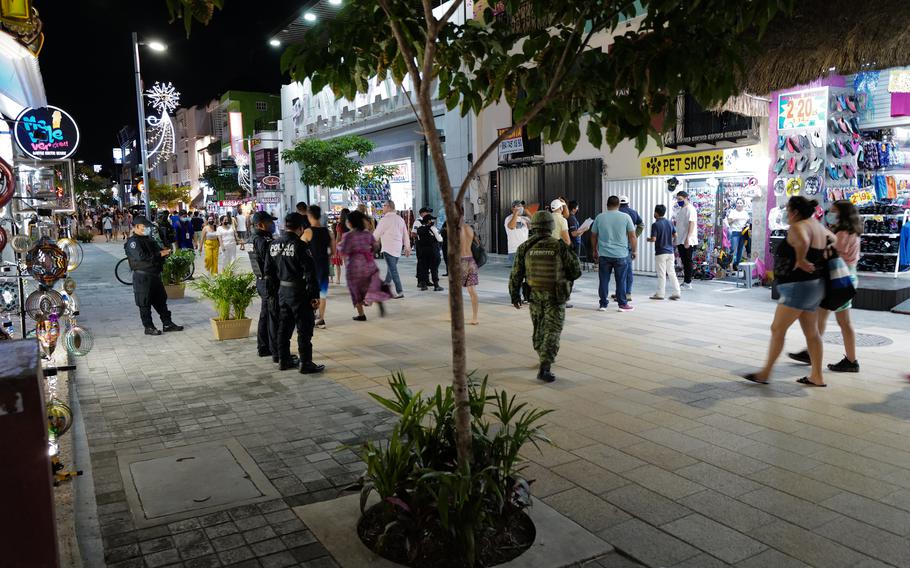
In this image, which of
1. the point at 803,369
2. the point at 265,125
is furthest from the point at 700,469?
the point at 265,125

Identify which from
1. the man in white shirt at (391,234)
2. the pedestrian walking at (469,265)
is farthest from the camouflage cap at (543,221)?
the man in white shirt at (391,234)

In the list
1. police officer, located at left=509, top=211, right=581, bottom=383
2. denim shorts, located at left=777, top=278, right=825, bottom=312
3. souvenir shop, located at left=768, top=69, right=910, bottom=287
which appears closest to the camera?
denim shorts, located at left=777, top=278, right=825, bottom=312

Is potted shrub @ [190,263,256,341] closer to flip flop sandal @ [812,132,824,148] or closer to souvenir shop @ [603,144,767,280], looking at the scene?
souvenir shop @ [603,144,767,280]

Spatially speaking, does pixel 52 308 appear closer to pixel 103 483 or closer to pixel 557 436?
pixel 103 483

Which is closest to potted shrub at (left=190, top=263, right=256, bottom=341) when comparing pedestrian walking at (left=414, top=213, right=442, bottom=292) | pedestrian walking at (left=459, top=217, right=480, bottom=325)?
pedestrian walking at (left=459, top=217, right=480, bottom=325)

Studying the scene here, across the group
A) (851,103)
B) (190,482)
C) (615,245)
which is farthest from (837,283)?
(851,103)

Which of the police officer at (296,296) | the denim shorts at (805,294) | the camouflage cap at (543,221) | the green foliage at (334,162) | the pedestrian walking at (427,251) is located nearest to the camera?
the denim shorts at (805,294)

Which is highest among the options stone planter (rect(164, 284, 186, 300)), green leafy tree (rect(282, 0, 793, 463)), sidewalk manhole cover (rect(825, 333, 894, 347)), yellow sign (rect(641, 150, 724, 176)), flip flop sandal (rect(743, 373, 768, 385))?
yellow sign (rect(641, 150, 724, 176))

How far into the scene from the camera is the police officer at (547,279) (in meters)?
6.93

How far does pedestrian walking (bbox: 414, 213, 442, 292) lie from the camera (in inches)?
574

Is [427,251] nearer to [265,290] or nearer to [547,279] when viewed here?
[265,290]

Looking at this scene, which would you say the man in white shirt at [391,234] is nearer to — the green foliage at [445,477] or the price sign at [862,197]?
the price sign at [862,197]

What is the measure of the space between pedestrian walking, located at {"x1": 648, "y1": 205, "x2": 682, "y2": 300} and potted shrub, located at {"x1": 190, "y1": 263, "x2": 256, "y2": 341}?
695 cm

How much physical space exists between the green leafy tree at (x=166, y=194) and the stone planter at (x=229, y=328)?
57971mm
